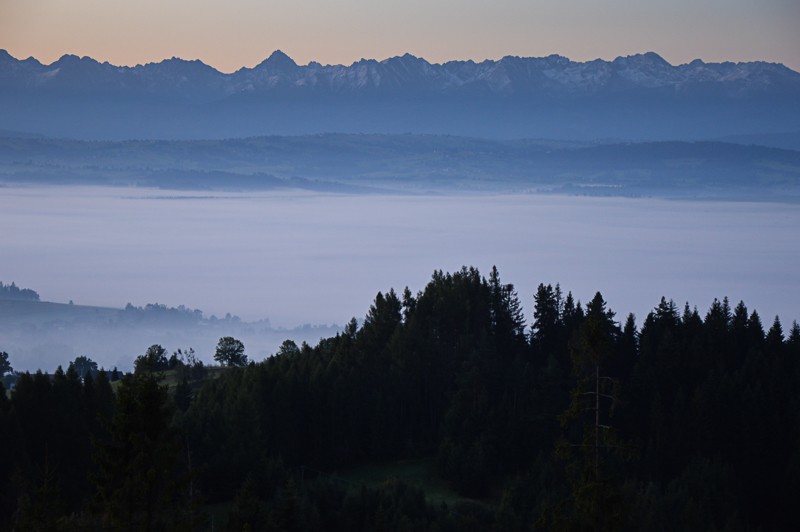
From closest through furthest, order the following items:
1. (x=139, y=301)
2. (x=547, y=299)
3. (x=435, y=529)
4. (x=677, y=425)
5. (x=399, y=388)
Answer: (x=435, y=529) < (x=677, y=425) < (x=399, y=388) < (x=547, y=299) < (x=139, y=301)

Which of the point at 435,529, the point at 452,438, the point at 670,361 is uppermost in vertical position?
the point at 670,361

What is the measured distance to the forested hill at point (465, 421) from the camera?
33500 mm

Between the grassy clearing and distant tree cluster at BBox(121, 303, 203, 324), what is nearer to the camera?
the grassy clearing

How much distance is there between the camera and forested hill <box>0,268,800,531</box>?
33500 mm

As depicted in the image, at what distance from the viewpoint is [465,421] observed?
40.9 meters

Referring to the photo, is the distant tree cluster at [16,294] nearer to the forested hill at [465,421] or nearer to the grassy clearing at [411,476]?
the forested hill at [465,421]

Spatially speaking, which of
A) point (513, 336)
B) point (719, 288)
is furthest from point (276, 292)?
point (513, 336)

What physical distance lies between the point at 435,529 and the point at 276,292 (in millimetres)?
156991

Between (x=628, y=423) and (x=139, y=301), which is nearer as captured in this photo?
(x=628, y=423)

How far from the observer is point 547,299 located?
49.3 meters

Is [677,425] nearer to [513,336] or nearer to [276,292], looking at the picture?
[513,336]

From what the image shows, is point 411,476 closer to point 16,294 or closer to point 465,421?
point 465,421

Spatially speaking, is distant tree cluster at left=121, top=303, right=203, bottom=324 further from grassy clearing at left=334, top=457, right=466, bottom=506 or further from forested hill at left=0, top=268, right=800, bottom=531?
grassy clearing at left=334, top=457, right=466, bottom=506

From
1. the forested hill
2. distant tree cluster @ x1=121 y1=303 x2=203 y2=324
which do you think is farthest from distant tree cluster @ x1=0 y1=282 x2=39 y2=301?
the forested hill
